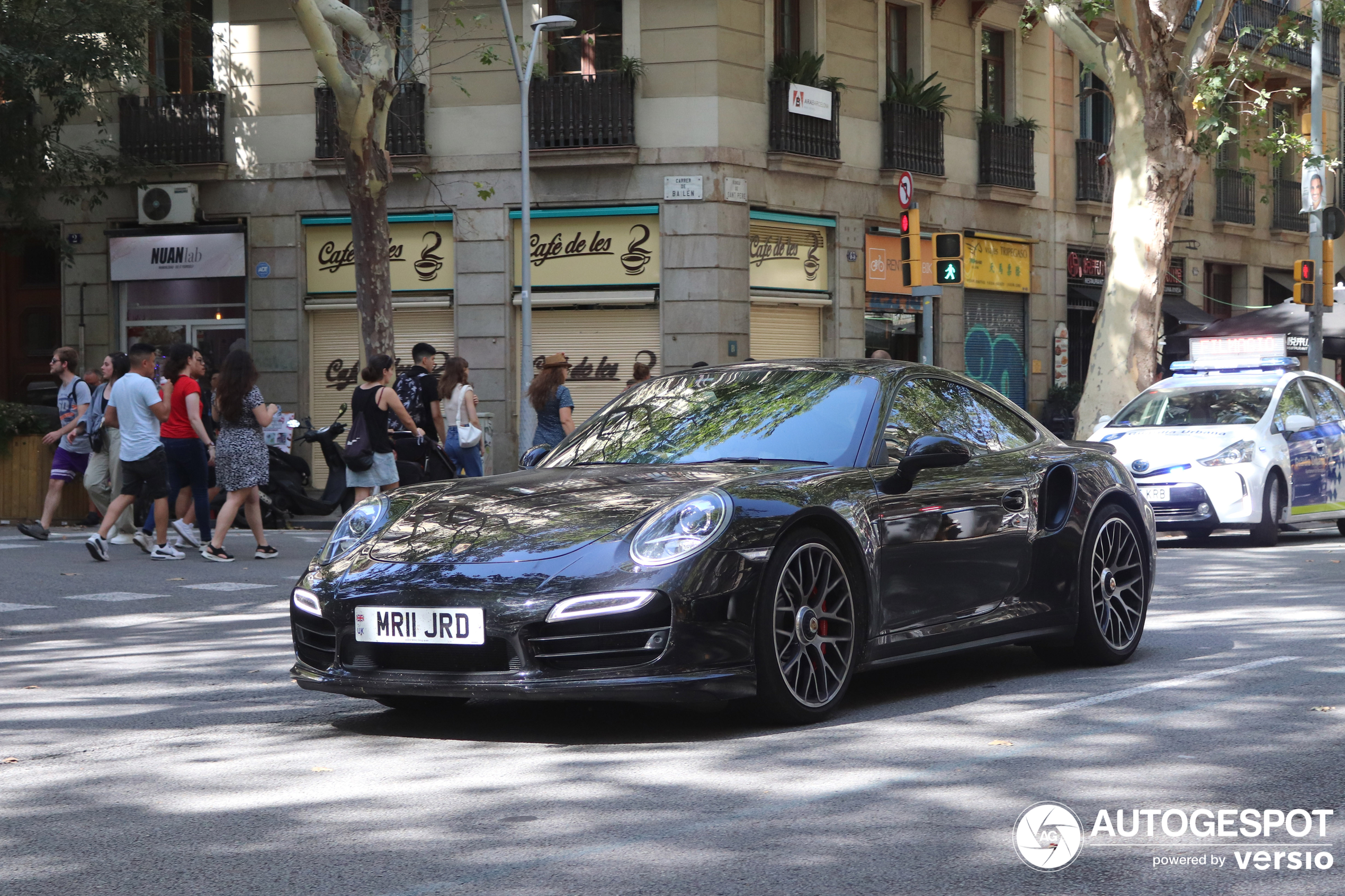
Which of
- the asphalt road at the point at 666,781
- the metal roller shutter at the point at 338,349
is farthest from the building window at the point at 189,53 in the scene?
the asphalt road at the point at 666,781

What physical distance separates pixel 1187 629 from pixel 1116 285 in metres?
12.7

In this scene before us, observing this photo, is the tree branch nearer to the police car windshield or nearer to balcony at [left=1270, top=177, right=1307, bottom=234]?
the police car windshield

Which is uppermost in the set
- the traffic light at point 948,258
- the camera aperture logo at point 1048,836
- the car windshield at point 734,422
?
the traffic light at point 948,258

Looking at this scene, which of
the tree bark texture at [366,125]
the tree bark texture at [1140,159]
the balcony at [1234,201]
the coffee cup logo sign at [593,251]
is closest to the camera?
the tree bark texture at [366,125]

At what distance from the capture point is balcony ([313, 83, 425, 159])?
24906 mm

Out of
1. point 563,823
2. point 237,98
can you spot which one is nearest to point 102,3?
point 237,98

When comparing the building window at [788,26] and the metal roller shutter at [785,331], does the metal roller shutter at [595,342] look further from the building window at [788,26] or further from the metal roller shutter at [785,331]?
the building window at [788,26]

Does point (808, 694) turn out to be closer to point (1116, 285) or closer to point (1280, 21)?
point (1116, 285)

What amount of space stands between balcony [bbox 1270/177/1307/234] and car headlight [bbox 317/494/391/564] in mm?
33981

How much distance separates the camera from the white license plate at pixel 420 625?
18.6ft

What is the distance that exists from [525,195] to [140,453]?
9.83m

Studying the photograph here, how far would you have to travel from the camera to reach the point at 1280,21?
21156 mm

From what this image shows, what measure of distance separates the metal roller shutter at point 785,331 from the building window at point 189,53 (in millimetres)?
9001

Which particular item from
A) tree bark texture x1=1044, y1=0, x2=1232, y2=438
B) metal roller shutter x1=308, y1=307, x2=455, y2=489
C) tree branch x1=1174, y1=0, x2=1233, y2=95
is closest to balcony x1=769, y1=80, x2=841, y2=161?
tree bark texture x1=1044, y1=0, x2=1232, y2=438
